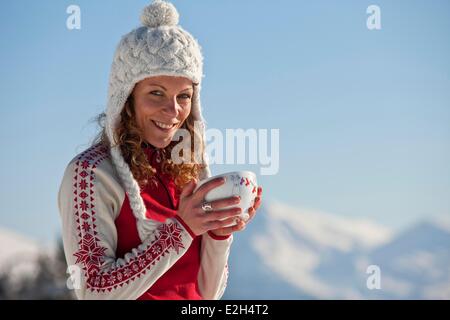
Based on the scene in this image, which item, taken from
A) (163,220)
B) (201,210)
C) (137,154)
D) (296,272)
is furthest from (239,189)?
(296,272)

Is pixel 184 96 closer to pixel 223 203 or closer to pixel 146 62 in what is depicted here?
pixel 146 62

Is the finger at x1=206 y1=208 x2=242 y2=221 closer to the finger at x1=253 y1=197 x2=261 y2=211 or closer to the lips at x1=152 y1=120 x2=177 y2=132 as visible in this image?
the finger at x1=253 y1=197 x2=261 y2=211

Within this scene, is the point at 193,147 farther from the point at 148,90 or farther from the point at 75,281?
the point at 75,281

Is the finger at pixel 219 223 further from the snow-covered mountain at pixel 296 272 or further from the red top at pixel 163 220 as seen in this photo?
the snow-covered mountain at pixel 296 272

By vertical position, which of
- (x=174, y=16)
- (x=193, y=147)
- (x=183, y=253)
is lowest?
(x=183, y=253)

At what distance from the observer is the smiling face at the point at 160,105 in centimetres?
425

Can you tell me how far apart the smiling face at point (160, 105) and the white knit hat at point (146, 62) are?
1.7 inches

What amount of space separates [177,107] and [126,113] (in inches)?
11.4

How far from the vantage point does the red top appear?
4.12 meters

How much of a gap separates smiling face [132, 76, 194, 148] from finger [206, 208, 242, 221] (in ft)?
1.80

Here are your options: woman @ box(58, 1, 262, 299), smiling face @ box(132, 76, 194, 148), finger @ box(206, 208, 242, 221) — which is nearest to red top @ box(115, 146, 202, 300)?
woman @ box(58, 1, 262, 299)

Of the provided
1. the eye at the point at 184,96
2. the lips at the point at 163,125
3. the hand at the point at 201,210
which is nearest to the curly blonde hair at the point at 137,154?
the lips at the point at 163,125

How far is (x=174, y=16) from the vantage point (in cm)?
448
